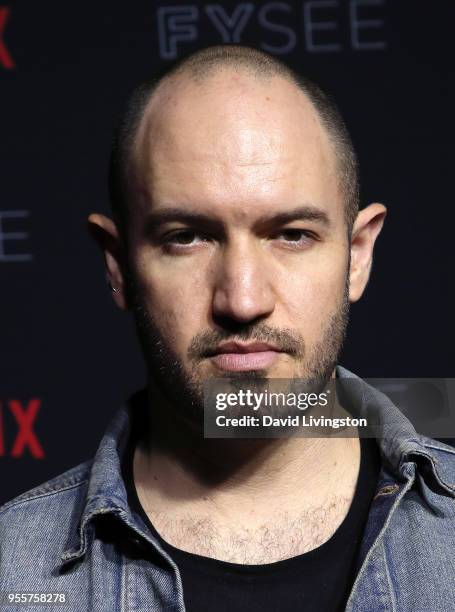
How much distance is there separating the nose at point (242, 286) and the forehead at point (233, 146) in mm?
72

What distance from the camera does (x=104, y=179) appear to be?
291cm

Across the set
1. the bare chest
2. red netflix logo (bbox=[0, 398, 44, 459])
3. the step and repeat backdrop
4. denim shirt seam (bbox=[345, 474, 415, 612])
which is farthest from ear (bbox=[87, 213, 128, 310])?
red netflix logo (bbox=[0, 398, 44, 459])

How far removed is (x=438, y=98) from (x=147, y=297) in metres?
1.36

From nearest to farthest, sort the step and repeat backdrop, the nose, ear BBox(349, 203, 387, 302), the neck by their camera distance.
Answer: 1. the nose
2. the neck
3. ear BBox(349, 203, 387, 302)
4. the step and repeat backdrop

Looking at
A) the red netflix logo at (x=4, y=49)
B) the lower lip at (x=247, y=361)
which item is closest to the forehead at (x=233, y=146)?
the lower lip at (x=247, y=361)

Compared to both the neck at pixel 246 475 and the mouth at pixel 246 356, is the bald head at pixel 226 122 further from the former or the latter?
the neck at pixel 246 475

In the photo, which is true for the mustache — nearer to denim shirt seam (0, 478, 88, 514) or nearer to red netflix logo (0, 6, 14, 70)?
denim shirt seam (0, 478, 88, 514)

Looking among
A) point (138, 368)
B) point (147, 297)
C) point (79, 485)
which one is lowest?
point (138, 368)

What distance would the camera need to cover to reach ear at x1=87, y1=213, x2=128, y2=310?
1.90 metres

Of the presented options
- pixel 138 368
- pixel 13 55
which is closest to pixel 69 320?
pixel 138 368

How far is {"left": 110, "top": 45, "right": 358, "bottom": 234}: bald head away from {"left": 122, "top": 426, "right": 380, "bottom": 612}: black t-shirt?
55 centimetres

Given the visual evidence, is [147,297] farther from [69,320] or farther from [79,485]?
[69,320]

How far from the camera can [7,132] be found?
291cm

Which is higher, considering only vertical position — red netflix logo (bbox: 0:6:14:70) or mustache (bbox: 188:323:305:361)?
red netflix logo (bbox: 0:6:14:70)
